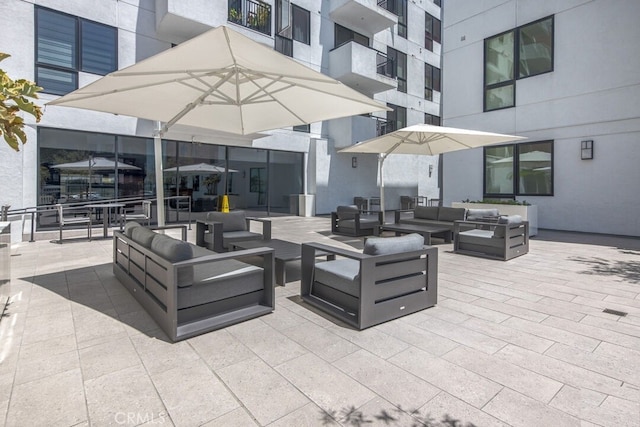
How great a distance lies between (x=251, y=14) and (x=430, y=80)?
1114cm

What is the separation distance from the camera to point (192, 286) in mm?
3039

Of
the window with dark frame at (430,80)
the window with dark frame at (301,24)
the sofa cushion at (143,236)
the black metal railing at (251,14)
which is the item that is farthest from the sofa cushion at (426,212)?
the window with dark frame at (430,80)

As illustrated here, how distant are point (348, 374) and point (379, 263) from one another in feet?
3.69

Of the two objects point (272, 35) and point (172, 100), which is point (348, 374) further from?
point (272, 35)

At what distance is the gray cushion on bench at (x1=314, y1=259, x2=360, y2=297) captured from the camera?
10.9 feet

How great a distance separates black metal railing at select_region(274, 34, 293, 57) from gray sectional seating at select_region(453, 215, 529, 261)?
9878 millimetres

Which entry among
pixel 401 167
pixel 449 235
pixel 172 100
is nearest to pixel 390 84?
pixel 401 167

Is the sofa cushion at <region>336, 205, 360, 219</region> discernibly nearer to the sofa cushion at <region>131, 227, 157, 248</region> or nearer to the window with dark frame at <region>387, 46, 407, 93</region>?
the sofa cushion at <region>131, 227, 157, 248</region>

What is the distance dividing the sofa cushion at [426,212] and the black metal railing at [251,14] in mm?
8278

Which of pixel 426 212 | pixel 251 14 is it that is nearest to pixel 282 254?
pixel 426 212

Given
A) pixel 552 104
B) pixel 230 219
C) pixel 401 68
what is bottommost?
pixel 230 219

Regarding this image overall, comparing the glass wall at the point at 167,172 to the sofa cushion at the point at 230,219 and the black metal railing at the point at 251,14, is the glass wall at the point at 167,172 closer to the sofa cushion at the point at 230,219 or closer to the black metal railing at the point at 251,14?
the black metal railing at the point at 251,14

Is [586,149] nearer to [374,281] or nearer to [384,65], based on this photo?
[384,65]

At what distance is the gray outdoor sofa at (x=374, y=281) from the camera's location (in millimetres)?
3208
